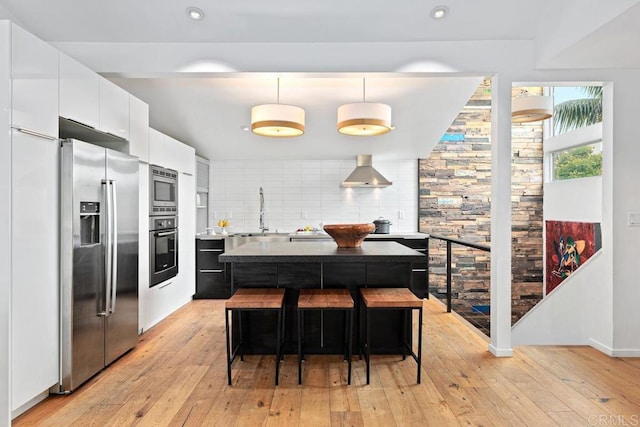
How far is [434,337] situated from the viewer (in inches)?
140

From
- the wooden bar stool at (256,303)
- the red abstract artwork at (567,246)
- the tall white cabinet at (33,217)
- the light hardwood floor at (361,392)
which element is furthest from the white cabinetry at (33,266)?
the red abstract artwork at (567,246)

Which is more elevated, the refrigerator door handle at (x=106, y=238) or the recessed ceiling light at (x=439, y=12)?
the recessed ceiling light at (x=439, y=12)

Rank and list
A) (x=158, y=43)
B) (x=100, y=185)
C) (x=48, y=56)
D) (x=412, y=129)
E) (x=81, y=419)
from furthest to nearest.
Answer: (x=412, y=129) < (x=158, y=43) < (x=100, y=185) < (x=48, y=56) < (x=81, y=419)

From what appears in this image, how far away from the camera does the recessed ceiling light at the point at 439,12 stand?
2801 mm

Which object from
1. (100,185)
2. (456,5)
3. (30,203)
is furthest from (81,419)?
(456,5)

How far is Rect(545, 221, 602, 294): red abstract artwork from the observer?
468 centimetres

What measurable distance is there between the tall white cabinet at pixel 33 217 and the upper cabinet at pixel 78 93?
0.25 ft

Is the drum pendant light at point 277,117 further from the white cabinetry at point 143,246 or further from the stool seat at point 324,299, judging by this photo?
the stool seat at point 324,299

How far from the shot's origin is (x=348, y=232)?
3215mm

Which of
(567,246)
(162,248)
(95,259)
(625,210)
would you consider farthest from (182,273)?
(567,246)

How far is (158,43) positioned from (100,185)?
4.22 feet

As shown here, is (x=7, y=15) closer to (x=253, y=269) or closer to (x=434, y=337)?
(x=253, y=269)

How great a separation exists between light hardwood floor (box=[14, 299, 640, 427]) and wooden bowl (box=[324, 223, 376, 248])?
3.13 feet

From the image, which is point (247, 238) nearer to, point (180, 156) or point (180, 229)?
point (180, 229)
